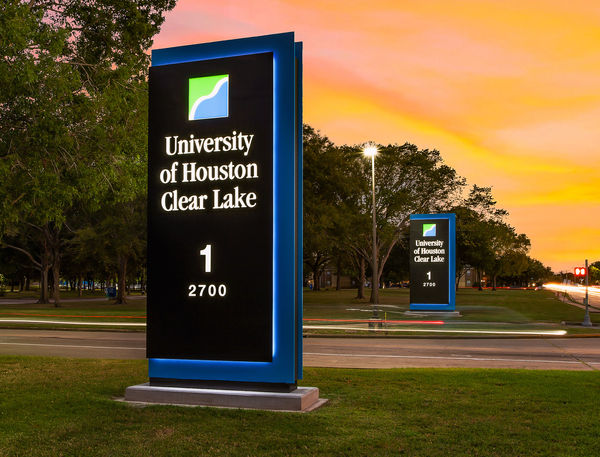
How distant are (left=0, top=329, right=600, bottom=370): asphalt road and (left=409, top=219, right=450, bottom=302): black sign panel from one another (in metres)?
15.8

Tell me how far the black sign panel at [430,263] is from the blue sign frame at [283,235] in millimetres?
29261

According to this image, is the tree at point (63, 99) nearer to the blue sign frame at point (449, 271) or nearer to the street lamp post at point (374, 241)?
the street lamp post at point (374, 241)

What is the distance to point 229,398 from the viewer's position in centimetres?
912

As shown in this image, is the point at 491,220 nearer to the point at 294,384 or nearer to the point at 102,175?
the point at 102,175

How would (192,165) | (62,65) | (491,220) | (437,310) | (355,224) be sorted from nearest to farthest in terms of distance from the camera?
(192,165), (62,65), (437,310), (355,224), (491,220)

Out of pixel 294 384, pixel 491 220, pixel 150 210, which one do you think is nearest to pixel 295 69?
pixel 150 210

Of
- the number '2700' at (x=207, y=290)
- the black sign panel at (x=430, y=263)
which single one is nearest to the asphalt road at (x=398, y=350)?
the number '2700' at (x=207, y=290)

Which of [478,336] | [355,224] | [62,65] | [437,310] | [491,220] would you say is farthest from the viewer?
[491,220]

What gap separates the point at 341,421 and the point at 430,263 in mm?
30762

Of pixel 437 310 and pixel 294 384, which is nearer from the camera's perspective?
pixel 294 384

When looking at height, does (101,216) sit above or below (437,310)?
above

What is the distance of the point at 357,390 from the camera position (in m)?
10.4

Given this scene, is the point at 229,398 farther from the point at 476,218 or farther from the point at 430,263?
the point at 476,218

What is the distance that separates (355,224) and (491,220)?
44.0 ft
